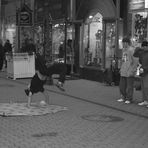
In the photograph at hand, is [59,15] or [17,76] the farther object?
[59,15]

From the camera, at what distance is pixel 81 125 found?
28.6 feet

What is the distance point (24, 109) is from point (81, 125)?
88.1 inches

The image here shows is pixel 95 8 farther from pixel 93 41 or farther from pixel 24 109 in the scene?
pixel 24 109

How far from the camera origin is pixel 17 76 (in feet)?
61.0

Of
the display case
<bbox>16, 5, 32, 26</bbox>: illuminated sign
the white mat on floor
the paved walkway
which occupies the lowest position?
the paved walkway

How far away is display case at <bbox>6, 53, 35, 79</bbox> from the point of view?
18484mm

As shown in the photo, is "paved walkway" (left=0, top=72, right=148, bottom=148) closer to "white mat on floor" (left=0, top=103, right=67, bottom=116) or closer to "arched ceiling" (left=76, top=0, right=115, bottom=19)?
"white mat on floor" (left=0, top=103, right=67, bottom=116)

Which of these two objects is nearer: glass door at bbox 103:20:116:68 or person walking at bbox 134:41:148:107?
person walking at bbox 134:41:148:107

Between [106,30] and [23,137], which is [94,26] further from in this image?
[23,137]

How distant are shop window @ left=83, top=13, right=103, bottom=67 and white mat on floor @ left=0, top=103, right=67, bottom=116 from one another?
23.7 ft

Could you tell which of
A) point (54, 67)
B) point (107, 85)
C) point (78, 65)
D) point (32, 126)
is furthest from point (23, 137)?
point (78, 65)

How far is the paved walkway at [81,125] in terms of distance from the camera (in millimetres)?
7219

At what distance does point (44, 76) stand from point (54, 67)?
0.37 m

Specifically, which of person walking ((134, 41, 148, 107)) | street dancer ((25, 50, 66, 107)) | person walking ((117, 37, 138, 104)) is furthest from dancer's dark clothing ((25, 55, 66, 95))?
person walking ((134, 41, 148, 107))
